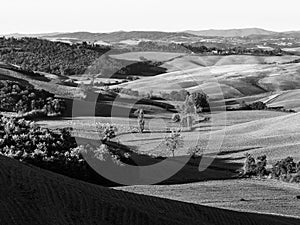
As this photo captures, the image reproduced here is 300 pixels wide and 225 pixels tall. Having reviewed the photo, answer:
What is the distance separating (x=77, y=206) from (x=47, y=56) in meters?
160

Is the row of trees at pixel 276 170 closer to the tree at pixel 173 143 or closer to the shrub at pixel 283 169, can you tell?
the shrub at pixel 283 169

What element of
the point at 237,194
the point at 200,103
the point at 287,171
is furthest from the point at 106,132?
the point at 200,103

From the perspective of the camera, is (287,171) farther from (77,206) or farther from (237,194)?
(77,206)

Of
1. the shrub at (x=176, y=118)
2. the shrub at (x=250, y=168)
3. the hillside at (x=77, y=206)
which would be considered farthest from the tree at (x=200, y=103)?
the hillside at (x=77, y=206)

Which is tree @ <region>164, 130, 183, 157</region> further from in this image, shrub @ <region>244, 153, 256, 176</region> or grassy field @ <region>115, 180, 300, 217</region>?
grassy field @ <region>115, 180, 300, 217</region>

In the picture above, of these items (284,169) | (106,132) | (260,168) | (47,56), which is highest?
(47,56)

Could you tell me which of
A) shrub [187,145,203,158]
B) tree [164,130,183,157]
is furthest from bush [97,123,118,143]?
shrub [187,145,203,158]

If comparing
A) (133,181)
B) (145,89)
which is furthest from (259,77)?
(133,181)

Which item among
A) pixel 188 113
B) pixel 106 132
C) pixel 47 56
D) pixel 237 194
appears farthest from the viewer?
pixel 47 56

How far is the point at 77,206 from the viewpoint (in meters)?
20.0

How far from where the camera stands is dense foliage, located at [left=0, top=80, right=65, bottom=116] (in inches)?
3231

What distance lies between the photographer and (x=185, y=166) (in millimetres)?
50031

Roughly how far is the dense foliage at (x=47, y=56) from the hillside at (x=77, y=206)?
135 metres

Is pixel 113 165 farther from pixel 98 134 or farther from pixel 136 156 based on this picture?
pixel 98 134
